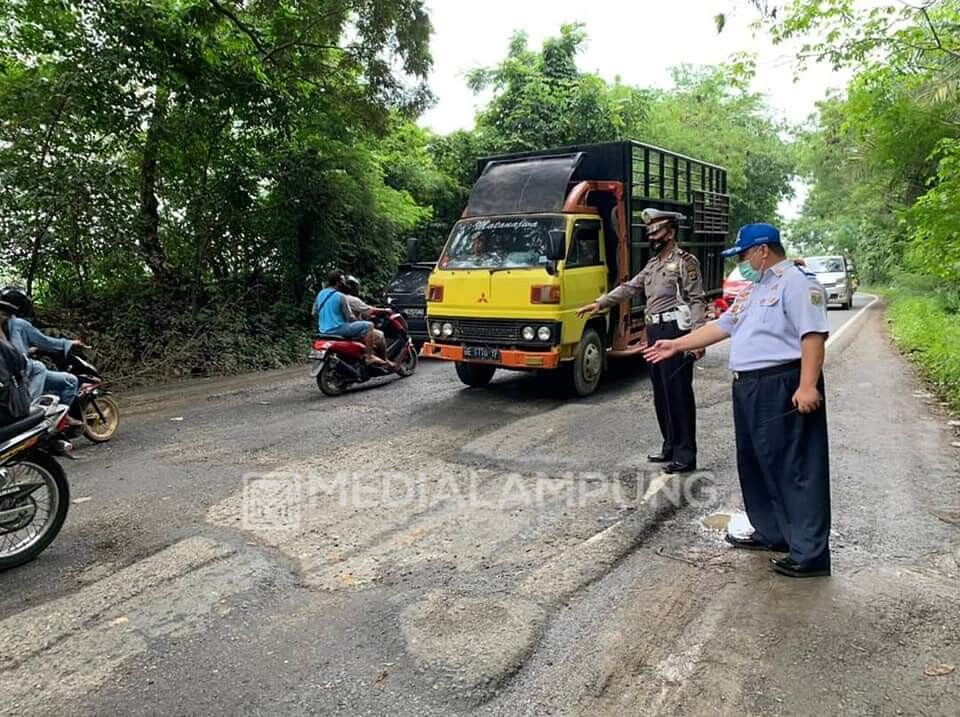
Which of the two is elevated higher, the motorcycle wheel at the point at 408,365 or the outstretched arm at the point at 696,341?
the outstretched arm at the point at 696,341

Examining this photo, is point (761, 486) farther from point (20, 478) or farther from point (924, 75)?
point (924, 75)

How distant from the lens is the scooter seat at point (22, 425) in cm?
398

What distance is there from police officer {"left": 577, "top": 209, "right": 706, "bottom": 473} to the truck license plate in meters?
2.57

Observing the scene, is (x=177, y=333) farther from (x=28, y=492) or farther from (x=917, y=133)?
(x=917, y=133)

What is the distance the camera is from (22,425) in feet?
13.4

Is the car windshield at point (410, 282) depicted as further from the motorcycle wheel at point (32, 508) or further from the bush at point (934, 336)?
the motorcycle wheel at point (32, 508)

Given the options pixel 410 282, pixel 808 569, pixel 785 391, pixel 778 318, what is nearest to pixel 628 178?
pixel 410 282

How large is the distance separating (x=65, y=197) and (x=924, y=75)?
42.7 ft

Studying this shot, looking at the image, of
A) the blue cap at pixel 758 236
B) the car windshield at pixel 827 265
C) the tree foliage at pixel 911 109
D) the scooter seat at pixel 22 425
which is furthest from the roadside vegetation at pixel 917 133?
the scooter seat at pixel 22 425

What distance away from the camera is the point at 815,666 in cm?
284

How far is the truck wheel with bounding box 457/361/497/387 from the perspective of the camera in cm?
902

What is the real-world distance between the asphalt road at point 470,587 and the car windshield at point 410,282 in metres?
5.89

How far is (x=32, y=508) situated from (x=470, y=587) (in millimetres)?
2617

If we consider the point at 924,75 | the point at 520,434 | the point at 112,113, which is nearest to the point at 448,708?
the point at 520,434
